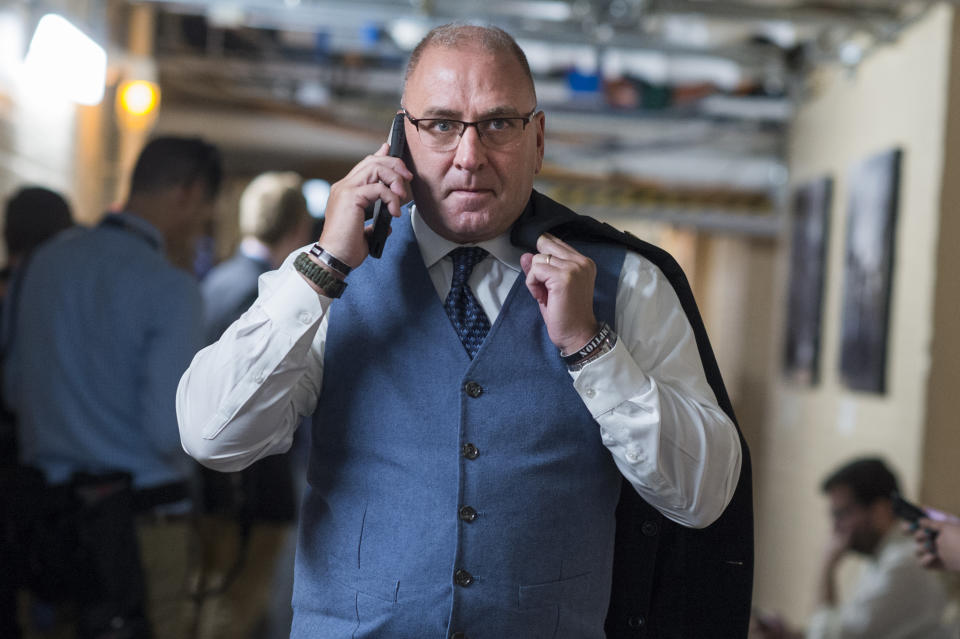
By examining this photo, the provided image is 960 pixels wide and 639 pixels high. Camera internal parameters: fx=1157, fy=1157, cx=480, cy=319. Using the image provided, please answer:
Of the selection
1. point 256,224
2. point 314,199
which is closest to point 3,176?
point 256,224

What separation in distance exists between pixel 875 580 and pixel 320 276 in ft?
9.86

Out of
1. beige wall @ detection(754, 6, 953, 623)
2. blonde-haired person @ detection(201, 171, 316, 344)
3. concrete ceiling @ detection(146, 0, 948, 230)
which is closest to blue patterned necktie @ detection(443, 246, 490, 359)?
blonde-haired person @ detection(201, 171, 316, 344)

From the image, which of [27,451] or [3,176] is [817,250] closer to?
[3,176]

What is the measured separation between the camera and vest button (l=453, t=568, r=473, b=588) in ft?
4.87

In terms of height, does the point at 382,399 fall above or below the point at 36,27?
below

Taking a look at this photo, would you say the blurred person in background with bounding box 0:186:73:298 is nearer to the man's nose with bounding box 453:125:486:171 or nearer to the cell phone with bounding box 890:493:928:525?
the man's nose with bounding box 453:125:486:171

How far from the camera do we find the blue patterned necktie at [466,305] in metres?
1.57

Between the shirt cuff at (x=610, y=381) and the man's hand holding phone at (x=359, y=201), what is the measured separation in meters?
0.32

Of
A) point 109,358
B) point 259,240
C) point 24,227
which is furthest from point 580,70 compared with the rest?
point 109,358

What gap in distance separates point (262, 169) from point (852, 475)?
607 centimetres

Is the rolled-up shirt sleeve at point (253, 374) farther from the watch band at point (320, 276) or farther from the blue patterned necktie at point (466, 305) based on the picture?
the blue patterned necktie at point (466, 305)

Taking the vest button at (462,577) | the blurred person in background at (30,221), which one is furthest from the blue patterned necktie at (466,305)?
the blurred person in background at (30,221)

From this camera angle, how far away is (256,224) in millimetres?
3975

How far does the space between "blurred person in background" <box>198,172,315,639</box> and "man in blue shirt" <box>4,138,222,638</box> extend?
67cm
